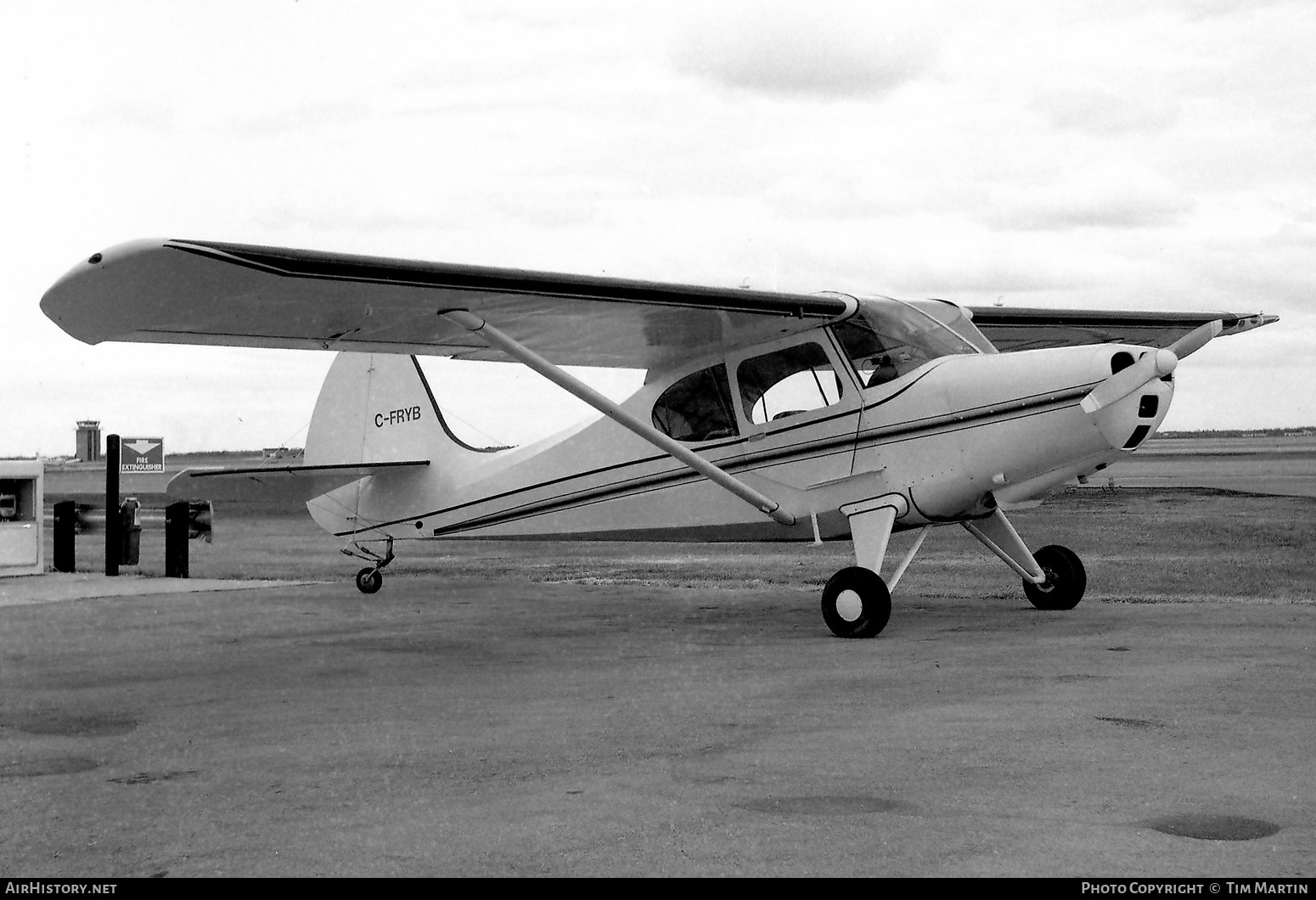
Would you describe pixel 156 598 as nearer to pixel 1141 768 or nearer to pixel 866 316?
pixel 866 316

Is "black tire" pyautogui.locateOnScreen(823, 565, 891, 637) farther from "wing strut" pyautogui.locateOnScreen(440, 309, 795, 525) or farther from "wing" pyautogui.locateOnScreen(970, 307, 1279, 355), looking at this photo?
"wing" pyautogui.locateOnScreen(970, 307, 1279, 355)

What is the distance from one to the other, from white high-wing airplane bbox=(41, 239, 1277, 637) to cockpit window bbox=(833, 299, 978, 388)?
18mm

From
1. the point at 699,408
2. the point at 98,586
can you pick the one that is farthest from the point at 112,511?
the point at 699,408

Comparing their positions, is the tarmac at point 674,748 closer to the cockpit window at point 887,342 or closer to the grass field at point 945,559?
the cockpit window at point 887,342

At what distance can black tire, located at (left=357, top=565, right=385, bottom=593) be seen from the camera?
1420cm

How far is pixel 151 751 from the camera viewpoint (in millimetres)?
5883

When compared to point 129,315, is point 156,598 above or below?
below

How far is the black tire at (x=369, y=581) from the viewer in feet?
46.6

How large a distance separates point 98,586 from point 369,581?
12.9 ft

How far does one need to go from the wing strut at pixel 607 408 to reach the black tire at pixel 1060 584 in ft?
8.22

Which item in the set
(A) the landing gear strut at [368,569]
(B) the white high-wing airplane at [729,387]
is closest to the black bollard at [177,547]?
(A) the landing gear strut at [368,569]

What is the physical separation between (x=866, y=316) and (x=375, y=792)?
6.60 metres

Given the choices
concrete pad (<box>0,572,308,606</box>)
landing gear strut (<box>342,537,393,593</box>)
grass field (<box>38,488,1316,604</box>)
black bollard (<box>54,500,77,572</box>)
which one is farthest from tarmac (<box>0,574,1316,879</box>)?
black bollard (<box>54,500,77,572</box>)
